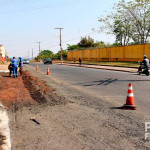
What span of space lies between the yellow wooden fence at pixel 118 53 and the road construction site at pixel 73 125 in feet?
99.9

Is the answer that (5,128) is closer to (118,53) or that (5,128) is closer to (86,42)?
(118,53)

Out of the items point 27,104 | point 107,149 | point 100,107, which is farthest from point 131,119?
point 27,104

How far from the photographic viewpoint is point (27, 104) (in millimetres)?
7316

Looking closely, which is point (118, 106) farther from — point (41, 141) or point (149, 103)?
point (41, 141)

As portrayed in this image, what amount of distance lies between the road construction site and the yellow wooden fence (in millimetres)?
30448

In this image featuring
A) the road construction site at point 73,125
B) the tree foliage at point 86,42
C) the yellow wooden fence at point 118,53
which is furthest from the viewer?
the tree foliage at point 86,42

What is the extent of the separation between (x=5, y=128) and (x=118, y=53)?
40232mm

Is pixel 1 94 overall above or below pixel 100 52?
below

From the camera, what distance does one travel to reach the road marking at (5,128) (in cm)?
406

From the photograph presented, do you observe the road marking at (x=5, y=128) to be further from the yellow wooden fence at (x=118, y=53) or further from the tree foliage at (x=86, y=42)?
the tree foliage at (x=86, y=42)

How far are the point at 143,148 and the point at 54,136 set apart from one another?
1755 millimetres

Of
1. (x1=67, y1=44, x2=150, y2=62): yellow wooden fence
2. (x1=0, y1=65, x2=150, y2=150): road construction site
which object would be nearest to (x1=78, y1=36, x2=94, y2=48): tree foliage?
(x1=67, y1=44, x2=150, y2=62): yellow wooden fence

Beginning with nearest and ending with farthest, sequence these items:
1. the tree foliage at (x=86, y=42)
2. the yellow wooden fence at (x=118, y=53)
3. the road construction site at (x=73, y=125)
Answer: the road construction site at (x=73, y=125)
the yellow wooden fence at (x=118, y=53)
the tree foliage at (x=86, y=42)

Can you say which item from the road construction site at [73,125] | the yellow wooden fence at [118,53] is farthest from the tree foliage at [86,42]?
the road construction site at [73,125]
